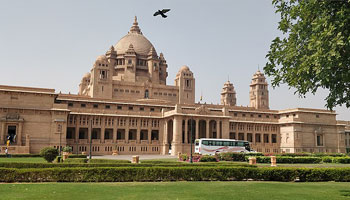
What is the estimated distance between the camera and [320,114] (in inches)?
2970

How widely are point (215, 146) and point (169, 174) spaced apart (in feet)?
97.6

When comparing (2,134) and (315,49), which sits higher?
(315,49)

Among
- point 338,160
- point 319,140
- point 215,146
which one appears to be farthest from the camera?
point 319,140

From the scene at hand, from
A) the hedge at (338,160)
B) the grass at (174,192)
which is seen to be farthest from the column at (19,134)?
the hedge at (338,160)

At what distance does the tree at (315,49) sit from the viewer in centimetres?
1431

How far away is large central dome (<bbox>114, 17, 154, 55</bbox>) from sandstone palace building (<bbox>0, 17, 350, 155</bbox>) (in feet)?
0.86

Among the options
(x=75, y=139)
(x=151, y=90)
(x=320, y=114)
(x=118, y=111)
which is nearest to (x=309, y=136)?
(x=320, y=114)

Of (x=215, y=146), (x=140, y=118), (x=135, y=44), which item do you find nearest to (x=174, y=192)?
(x=215, y=146)

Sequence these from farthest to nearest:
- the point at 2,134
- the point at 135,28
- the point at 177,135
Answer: the point at 135,28, the point at 177,135, the point at 2,134

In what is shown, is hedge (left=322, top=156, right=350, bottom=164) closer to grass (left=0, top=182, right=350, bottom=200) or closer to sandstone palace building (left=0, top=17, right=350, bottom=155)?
sandstone palace building (left=0, top=17, right=350, bottom=155)

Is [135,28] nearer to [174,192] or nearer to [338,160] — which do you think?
[338,160]

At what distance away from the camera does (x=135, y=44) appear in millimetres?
87375

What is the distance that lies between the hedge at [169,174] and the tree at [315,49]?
6.16m

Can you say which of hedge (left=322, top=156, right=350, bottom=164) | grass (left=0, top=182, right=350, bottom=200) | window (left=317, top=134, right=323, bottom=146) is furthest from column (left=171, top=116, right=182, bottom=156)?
grass (left=0, top=182, right=350, bottom=200)
